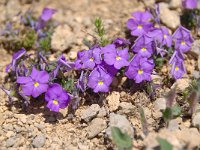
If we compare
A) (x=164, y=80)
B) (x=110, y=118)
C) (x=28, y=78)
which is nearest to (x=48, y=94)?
(x=28, y=78)

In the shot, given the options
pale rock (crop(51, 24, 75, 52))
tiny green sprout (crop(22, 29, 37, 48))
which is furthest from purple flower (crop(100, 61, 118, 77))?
tiny green sprout (crop(22, 29, 37, 48))

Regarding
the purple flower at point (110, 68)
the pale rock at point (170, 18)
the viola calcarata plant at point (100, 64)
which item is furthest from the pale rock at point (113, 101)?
the pale rock at point (170, 18)

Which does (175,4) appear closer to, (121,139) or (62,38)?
(62,38)

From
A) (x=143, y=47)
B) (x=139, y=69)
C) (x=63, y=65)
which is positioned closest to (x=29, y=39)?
(x=63, y=65)

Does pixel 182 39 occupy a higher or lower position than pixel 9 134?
higher

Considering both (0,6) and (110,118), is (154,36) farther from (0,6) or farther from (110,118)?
(0,6)

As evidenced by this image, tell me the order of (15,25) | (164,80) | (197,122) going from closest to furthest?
(197,122) → (164,80) → (15,25)
